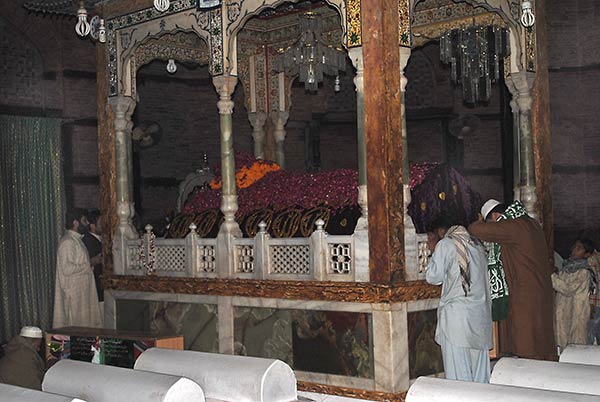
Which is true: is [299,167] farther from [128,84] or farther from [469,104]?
[128,84]

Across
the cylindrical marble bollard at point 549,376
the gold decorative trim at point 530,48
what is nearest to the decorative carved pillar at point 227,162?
the gold decorative trim at point 530,48

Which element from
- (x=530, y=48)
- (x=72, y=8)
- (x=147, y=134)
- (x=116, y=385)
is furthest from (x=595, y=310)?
(x=147, y=134)

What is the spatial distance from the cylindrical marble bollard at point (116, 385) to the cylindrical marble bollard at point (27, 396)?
12.5 inches

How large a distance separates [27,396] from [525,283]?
14.4ft

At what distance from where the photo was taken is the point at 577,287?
27.5ft

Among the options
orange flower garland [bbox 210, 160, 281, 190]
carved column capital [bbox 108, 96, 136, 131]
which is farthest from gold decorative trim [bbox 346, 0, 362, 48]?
carved column capital [bbox 108, 96, 136, 131]

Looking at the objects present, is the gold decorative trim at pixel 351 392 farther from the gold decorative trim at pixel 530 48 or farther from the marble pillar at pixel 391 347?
the gold decorative trim at pixel 530 48

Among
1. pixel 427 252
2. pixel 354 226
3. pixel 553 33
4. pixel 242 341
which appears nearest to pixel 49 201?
pixel 242 341

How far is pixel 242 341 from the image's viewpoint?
28.1 feet

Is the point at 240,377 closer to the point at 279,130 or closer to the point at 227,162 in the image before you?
the point at 227,162

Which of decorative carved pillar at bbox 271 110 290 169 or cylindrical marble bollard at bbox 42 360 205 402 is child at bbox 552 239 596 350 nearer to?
decorative carved pillar at bbox 271 110 290 169

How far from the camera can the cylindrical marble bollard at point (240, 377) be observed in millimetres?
4656

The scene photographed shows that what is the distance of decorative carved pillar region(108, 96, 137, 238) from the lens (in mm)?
9930

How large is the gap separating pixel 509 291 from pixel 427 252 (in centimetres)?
75
